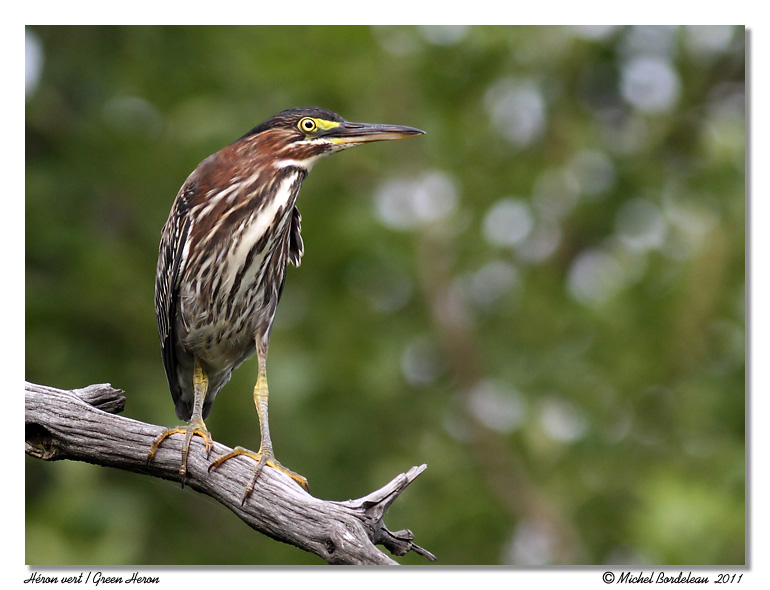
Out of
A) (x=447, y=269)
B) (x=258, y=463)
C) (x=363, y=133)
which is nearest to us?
(x=258, y=463)

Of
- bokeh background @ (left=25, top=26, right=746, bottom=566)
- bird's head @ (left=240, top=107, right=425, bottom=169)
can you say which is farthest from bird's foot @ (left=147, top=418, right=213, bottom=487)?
bokeh background @ (left=25, top=26, right=746, bottom=566)

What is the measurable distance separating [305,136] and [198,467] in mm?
1090

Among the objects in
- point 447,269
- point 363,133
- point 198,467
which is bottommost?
point 198,467

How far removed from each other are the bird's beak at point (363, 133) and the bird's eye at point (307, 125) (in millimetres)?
47

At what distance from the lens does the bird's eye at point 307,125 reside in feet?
10.0

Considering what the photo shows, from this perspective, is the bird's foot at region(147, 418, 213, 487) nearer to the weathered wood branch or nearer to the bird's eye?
the weathered wood branch

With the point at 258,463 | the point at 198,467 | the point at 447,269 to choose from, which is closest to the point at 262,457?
the point at 258,463

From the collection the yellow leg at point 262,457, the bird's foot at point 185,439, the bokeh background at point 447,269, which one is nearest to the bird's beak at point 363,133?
the yellow leg at point 262,457

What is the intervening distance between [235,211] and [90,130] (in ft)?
9.58

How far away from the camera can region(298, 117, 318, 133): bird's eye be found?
3.05 metres

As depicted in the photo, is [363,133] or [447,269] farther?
[447,269]

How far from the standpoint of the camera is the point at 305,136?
306cm

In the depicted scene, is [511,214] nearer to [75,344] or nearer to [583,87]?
[583,87]

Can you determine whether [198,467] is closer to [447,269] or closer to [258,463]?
[258,463]
